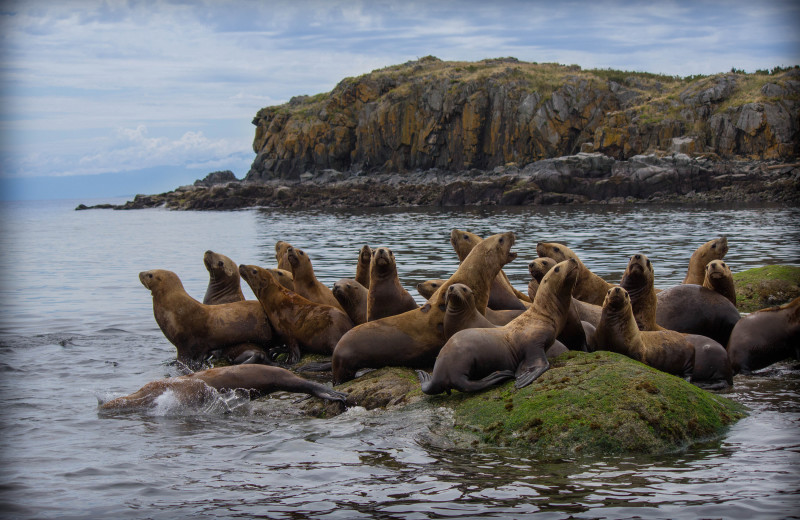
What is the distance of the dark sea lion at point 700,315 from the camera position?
10.3m

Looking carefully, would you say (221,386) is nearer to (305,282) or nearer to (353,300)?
(353,300)

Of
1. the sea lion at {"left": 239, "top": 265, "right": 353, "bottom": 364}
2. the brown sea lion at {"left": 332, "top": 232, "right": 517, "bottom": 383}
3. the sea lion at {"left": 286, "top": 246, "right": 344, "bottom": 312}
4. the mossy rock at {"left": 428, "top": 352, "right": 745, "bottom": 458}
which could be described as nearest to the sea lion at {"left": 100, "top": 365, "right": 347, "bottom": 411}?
the brown sea lion at {"left": 332, "top": 232, "right": 517, "bottom": 383}

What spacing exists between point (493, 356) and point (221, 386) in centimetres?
317

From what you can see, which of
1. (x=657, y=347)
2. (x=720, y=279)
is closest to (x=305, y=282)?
(x=657, y=347)

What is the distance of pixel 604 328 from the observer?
28.1 ft

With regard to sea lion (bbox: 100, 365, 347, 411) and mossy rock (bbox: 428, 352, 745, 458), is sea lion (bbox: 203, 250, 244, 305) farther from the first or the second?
mossy rock (bbox: 428, 352, 745, 458)

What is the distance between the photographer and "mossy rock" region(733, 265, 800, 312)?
13516 mm

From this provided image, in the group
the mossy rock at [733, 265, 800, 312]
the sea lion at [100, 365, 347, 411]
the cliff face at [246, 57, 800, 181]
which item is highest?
the cliff face at [246, 57, 800, 181]

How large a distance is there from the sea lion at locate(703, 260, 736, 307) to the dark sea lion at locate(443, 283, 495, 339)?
4.10m

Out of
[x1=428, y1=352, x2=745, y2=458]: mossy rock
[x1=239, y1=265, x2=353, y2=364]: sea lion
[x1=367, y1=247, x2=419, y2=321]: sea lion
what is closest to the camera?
[x1=428, y1=352, x2=745, y2=458]: mossy rock

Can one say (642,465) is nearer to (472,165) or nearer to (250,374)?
(250,374)

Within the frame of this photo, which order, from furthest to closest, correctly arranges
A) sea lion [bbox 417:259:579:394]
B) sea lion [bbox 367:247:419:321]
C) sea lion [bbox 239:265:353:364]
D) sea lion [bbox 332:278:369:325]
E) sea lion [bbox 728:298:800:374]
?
sea lion [bbox 332:278:369:325] < sea lion [bbox 239:265:353:364] < sea lion [bbox 367:247:419:321] < sea lion [bbox 728:298:800:374] < sea lion [bbox 417:259:579:394]

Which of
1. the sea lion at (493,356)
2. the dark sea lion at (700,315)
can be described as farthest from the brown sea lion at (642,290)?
the sea lion at (493,356)

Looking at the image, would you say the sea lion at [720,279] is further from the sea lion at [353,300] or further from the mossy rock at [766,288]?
the sea lion at [353,300]
